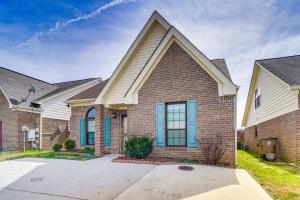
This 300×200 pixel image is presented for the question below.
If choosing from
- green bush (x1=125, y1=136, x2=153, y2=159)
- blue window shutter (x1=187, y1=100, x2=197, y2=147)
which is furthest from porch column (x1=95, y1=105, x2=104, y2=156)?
blue window shutter (x1=187, y1=100, x2=197, y2=147)

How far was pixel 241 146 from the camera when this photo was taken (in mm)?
17672

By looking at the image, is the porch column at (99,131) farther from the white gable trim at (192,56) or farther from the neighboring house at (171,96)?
the white gable trim at (192,56)

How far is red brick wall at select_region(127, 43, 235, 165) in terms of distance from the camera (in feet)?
Answer: 24.8

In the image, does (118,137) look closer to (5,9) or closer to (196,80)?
(196,80)

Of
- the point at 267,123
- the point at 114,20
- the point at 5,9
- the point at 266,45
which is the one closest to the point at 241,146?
the point at 267,123

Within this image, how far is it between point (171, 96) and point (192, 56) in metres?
1.99

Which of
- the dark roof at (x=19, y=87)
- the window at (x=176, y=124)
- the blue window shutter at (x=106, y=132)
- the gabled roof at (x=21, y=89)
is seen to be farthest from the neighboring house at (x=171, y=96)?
the dark roof at (x=19, y=87)

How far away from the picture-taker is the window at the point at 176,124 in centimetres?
834

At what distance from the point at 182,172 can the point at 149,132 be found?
3.12 meters

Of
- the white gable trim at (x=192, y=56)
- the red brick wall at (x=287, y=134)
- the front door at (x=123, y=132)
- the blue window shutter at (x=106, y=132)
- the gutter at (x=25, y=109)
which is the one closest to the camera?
the white gable trim at (x=192, y=56)

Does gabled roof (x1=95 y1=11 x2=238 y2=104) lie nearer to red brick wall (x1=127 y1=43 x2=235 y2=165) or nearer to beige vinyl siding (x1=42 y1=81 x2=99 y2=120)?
red brick wall (x1=127 y1=43 x2=235 y2=165)

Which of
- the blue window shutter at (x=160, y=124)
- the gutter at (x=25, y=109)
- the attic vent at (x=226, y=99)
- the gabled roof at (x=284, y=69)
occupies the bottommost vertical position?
the blue window shutter at (x=160, y=124)

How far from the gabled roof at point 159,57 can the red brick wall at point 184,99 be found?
25cm

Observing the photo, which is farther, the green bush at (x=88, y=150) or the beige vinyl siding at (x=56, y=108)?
the beige vinyl siding at (x=56, y=108)
